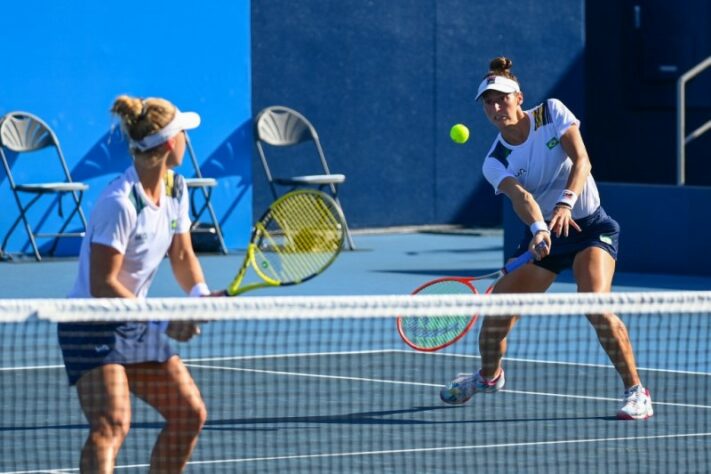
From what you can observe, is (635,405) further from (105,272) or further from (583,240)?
(105,272)

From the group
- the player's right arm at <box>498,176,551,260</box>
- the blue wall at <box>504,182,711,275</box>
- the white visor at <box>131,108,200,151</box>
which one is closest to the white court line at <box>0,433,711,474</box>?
the player's right arm at <box>498,176,551,260</box>

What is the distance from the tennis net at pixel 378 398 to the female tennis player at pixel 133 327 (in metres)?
0.07

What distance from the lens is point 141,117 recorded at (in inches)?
161

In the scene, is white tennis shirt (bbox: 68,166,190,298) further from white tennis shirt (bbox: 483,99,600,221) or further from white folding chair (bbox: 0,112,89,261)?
white folding chair (bbox: 0,112,89,261)

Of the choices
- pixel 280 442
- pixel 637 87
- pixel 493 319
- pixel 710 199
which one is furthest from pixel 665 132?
pixel 280 442

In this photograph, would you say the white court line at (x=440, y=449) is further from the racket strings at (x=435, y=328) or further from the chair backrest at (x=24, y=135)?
the chair backrest at (x=24, y=135)

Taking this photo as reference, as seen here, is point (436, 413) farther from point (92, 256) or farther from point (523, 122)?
point (92, 256)

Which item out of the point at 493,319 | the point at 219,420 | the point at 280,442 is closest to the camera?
the point at 280,442

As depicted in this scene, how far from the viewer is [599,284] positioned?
6.20 meters

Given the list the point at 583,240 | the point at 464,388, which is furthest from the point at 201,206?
the point at 583,240

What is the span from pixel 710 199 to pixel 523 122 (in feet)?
17.8

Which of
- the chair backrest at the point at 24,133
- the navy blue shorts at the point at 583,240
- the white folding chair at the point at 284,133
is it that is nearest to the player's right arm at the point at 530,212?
the navy blue shorts at the point at 583,240

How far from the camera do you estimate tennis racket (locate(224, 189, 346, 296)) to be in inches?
219

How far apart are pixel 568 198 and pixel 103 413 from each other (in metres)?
2.58
